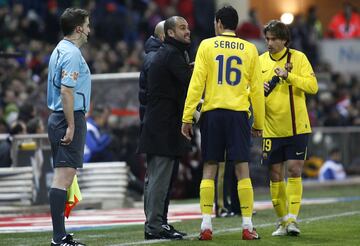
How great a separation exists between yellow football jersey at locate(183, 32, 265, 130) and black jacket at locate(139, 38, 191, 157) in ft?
1.38

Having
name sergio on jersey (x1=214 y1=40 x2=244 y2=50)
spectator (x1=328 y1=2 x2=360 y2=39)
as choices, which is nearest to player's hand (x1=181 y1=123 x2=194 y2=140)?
name sergio on jersey (x1=214 y1=40 x2=244 y2=50)

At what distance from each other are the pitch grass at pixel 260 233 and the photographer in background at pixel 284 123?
443mm

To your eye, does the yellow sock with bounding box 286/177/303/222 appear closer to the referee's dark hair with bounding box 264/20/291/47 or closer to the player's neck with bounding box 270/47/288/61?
the player's neck with bounding box 270/47/288/61

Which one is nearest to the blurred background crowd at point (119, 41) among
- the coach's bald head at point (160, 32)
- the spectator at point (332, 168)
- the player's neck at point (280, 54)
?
the spectator at point (332, 168)

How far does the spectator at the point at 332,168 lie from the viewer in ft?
80.6

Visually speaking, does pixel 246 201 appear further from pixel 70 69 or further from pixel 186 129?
pixel 70 69

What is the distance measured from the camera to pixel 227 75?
1147cm

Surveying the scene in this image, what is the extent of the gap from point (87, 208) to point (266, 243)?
739 centimetres

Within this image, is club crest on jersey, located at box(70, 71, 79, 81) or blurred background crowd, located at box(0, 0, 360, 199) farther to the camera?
blurred background crowd, located at box(0, 0, 360, 199)

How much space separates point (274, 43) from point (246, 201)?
1.86 meters

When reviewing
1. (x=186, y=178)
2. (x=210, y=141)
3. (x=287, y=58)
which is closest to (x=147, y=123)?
(x=210, y=141)

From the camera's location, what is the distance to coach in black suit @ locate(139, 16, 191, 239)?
11.8 m

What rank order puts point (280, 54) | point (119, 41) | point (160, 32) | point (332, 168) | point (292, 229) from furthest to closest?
point (119, 41), point (332, 168), point (160, 32), point (280, 54), point (292, 229)

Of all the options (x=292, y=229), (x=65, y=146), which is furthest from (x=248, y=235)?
(x=65, y=146)
